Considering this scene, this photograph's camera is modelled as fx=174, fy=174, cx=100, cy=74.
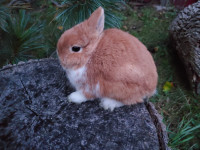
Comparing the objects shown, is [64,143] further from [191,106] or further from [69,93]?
[191,106]

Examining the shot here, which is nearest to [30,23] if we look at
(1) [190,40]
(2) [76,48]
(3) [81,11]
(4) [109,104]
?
(3) [81,11]

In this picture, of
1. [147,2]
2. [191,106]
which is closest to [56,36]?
[191,106]

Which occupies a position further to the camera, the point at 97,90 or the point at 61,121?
the point at 97,90

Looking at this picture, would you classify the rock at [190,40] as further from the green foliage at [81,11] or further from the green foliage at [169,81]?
the green foliage at [81,11]

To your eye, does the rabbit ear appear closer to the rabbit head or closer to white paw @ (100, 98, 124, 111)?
the rabbit head

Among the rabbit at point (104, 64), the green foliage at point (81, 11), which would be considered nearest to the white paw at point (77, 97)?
the rabbit at point (104, 64)

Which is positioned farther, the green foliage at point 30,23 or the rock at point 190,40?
the rock at point 190,40

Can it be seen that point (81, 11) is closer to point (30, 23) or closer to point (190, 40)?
point (30, 23)
